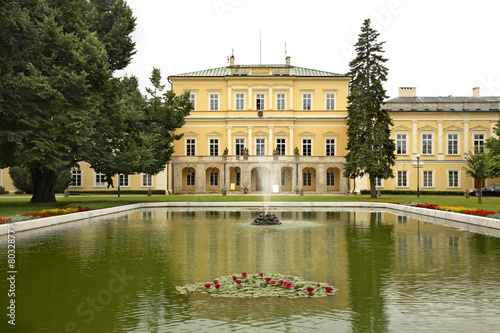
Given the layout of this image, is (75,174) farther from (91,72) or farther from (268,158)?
(91,72)

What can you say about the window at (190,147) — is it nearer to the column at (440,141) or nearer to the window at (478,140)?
the column at (440,141)

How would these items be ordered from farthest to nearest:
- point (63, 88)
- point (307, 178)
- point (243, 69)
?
point (307, 178) → point (243, 69) → point (63, 88)

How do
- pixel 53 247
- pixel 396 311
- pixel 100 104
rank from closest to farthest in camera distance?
pixel 396 311
pixel 53 247
pixel 100 104

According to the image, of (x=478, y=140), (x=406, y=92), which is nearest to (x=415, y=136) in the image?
(x=406, y=92)

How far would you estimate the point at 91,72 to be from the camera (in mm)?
29797

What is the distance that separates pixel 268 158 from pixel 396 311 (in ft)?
155

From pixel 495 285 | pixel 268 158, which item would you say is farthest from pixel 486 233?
pixel 268 158

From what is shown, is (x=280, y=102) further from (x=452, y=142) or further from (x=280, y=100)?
(x=452, y=142)

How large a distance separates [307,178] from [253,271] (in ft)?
156

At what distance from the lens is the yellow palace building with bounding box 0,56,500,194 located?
2215 inches

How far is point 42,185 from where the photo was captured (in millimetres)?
33219

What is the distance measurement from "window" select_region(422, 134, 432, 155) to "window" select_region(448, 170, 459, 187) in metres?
3.29

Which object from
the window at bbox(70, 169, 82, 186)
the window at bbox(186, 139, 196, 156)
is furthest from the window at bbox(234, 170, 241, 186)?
the window at bbox(70, 169, 82, 186)

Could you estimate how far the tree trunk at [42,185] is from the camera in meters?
33.2
